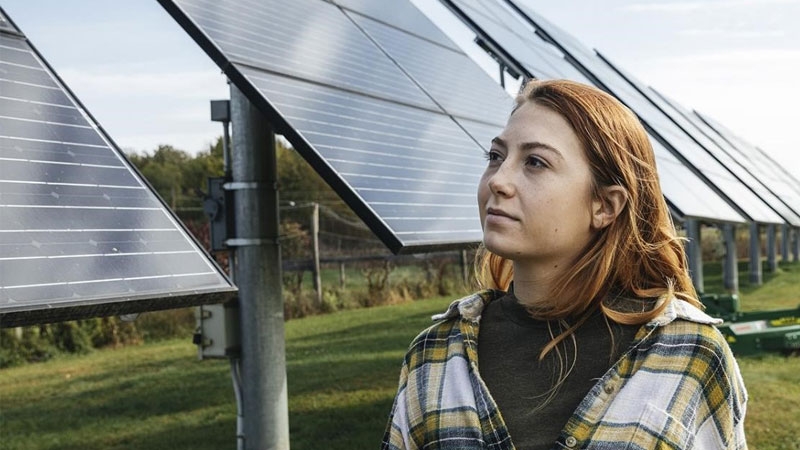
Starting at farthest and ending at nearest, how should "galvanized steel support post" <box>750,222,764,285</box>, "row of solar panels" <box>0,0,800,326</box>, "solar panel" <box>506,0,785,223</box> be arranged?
"galvanized steel support post" <box>750,222,764,285</box>, "solar panel" <box>506,0,785,223</box>, "row of solar panels" <box>0,0,800,326</box>

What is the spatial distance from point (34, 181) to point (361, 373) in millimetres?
8102

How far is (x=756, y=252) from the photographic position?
21703mm

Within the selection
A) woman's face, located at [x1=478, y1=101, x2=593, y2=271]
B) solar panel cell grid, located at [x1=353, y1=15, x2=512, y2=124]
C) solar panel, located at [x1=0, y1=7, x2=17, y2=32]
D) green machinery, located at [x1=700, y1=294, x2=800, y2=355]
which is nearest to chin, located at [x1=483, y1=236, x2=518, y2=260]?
woman's face, located at [x1=478, y1=101, x2=593, y2=271]

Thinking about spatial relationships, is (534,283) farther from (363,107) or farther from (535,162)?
(363,107)

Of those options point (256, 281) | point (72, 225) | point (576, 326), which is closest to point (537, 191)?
point (576, 326)

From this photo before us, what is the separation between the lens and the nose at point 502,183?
2.05 m

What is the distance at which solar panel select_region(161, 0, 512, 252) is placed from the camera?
14.0 ft

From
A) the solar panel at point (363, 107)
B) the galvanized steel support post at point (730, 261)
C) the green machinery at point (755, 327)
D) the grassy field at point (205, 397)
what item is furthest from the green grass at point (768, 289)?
the solar panel at point (363, 107)

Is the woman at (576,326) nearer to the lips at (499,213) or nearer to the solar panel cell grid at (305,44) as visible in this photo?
the lips at (499,213)

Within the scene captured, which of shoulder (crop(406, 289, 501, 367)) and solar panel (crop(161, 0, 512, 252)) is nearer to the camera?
shoulder (crop(406, 289, 501, 367))

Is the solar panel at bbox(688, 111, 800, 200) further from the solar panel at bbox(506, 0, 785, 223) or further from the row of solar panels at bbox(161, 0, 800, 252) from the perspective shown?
the row of solar panels at bbox(161, 0, 800, 252)

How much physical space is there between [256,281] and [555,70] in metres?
6.72

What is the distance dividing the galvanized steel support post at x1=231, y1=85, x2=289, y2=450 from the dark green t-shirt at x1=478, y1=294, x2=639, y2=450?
10.7 feet

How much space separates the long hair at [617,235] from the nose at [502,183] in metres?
0.19
